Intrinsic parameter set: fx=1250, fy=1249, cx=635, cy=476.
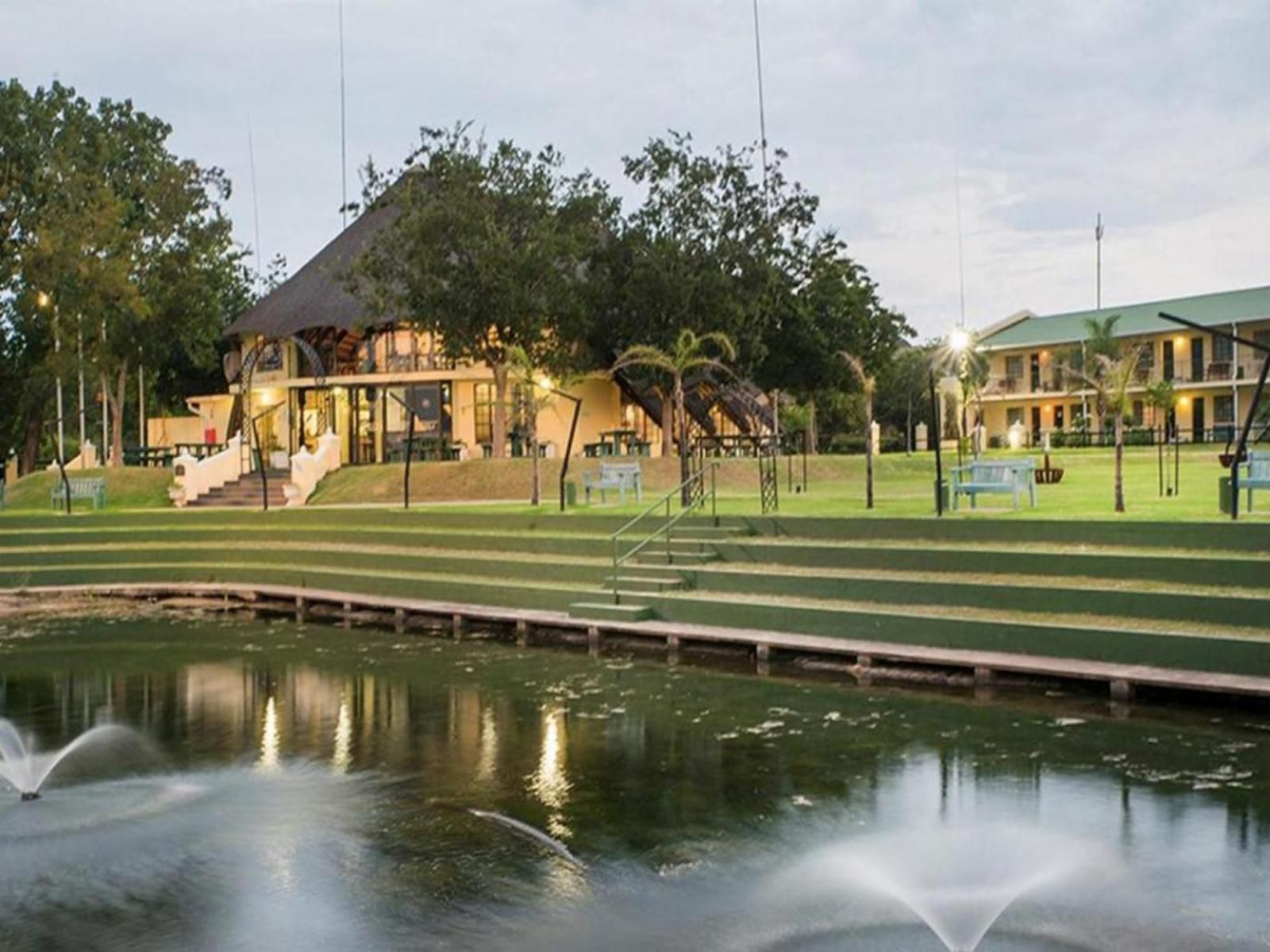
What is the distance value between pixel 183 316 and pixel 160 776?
3242cm

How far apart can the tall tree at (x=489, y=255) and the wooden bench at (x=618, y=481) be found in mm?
5967

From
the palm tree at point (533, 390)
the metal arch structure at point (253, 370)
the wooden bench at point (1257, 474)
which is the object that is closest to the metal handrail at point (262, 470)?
the metal arch structure at point (253, 370)

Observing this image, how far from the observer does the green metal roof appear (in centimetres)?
5006

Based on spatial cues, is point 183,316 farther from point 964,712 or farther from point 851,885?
point 851,885

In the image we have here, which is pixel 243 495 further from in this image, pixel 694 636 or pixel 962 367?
pixel 962 367

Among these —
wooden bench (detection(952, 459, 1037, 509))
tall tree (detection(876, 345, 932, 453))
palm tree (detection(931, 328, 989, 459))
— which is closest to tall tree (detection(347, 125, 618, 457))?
palm tree (detection(931, 328, 989, 459))

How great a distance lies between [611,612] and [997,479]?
6145 mm

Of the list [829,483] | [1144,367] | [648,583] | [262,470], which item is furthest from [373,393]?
[1144,367]

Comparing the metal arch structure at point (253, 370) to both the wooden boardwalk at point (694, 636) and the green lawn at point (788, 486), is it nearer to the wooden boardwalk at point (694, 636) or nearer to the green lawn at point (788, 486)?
the green lawn at point (788, 486)

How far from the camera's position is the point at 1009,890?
7.52 metres

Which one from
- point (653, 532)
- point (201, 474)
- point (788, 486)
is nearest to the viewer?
point (653, 532)

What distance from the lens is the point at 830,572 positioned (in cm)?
1666

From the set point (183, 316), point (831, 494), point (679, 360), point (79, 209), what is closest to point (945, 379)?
point (679, 360)

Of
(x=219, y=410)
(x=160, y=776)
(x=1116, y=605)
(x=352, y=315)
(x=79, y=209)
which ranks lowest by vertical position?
(x=160, y=776)
